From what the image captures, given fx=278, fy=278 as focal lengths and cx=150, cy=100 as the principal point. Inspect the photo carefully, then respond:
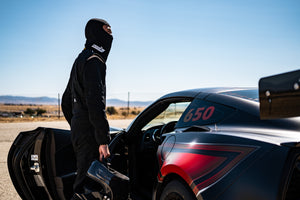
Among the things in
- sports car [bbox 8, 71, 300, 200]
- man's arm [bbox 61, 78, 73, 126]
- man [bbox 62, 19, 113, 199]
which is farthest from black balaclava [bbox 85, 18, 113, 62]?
sports car [bbox 8, 71, 300, 200]

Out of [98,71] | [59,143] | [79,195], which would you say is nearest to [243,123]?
[98,71]

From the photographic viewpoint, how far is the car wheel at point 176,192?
202 centimetres

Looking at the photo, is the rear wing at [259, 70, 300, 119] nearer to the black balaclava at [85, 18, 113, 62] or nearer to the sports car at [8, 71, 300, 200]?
the sports car at [8, 71, 300, 200]

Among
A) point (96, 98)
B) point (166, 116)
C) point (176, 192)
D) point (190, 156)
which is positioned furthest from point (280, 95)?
point (166, 116)

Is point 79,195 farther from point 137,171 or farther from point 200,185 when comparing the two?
point 200,185

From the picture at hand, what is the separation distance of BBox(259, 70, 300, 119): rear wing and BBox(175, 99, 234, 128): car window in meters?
0.60

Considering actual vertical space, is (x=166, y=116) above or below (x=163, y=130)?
above

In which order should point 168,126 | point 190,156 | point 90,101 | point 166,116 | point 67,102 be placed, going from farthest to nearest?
point 166,116 < point 168,126 < point 67,102 < point 90,101 < point 190,156

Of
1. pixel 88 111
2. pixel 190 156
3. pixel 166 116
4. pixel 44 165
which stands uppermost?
pixel 88 111

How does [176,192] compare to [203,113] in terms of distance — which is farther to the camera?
[203,113]

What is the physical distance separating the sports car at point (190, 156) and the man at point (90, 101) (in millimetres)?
173

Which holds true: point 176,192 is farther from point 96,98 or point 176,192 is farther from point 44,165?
point 44,165

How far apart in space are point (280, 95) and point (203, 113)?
0.94 meters

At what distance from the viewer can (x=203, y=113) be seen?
7.81ft
